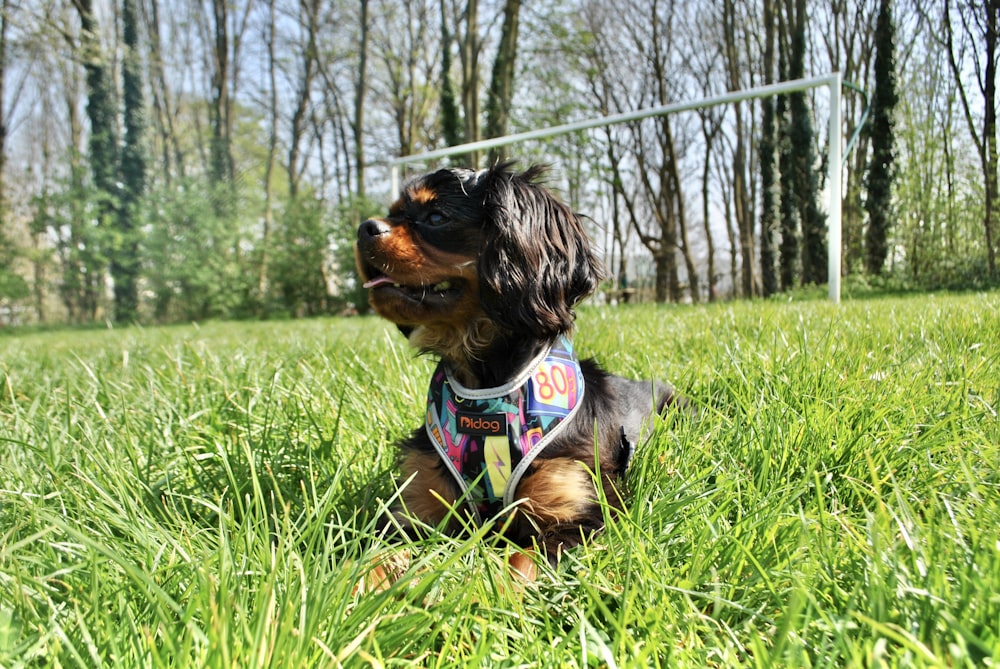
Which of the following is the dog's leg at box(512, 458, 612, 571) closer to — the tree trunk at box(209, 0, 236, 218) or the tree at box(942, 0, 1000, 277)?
the tree at box(942, 0, 1000, 277)

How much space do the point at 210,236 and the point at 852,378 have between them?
18.4 m

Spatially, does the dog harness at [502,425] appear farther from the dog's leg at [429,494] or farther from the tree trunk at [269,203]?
the tree trunk at [269,203]

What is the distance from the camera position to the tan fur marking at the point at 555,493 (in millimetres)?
1583

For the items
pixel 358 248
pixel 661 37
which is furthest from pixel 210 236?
pixel 358 248

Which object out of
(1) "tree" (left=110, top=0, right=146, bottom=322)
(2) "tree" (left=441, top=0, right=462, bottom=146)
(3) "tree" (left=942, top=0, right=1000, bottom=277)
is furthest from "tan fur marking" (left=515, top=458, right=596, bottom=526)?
(1) "tree" (left=110, top=0, right=146, bottom=322)

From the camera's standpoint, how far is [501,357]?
6.18 feet

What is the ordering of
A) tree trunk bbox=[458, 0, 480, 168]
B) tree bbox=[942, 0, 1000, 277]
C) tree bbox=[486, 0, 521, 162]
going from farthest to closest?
1. tree bbox=[486, 0, 521, 162]
2. tree trunk bbox=[458, 0, 480, 168]
3. tree bbox=[942, 0, 1000, 277]

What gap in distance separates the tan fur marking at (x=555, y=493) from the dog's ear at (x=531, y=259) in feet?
1.36

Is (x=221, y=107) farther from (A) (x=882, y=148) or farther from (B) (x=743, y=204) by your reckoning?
(A) (x=882, y=148)

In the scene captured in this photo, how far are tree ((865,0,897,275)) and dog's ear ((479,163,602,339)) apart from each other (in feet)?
43.5

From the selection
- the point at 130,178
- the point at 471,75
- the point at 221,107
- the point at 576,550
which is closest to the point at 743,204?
the point at 471,75

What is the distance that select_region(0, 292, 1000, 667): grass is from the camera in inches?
36.0

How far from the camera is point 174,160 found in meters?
23.8

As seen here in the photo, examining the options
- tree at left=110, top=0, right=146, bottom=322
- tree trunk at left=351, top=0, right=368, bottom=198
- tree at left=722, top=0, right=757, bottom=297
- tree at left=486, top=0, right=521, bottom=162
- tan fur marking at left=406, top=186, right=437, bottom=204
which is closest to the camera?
tan fur marking at left=406, top=186, right=437, bottom=204
